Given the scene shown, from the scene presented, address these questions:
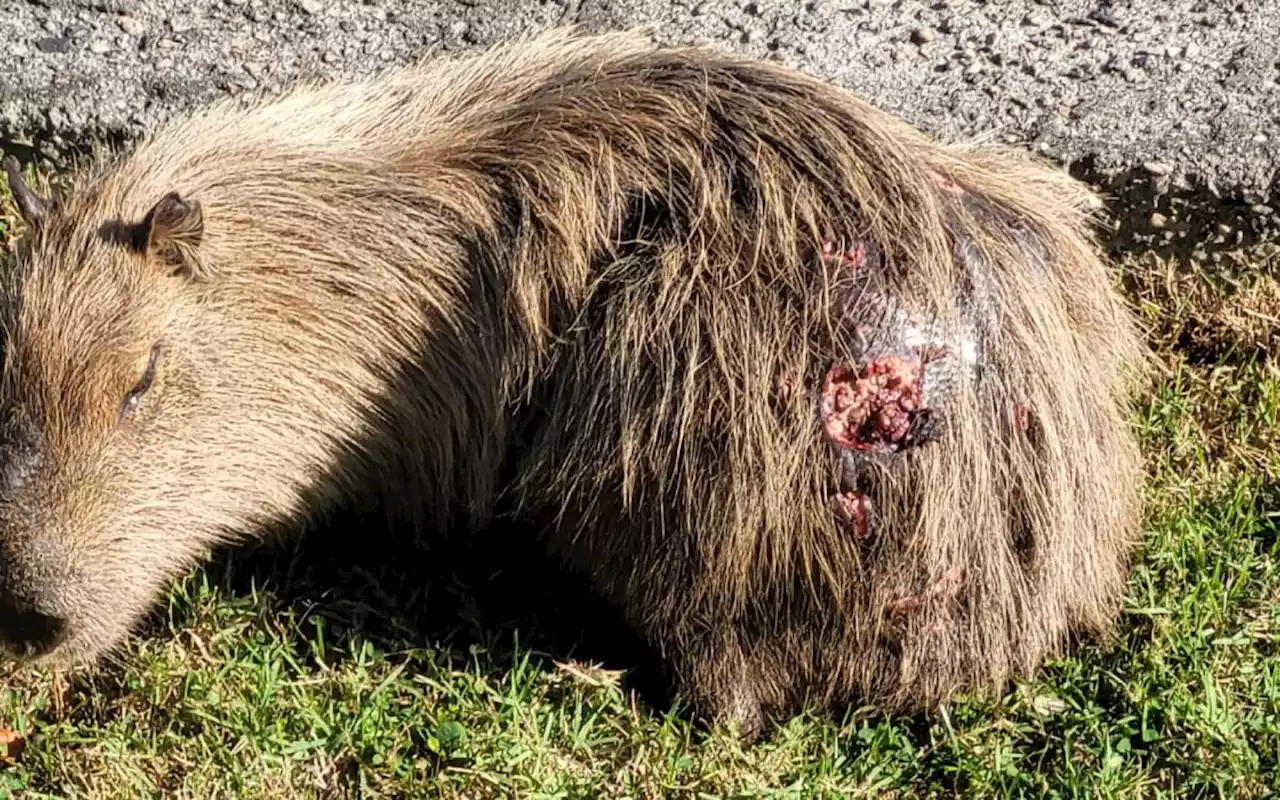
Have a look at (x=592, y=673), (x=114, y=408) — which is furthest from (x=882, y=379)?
(x=114, y=408)

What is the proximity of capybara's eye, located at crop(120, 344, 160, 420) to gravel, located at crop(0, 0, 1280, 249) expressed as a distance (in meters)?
1.47

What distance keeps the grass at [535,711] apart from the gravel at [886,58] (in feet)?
3.08

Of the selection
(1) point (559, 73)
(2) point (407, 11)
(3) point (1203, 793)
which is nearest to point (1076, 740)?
(3) point (1203, 793)

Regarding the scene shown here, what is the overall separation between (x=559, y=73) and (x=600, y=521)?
3.36 feet

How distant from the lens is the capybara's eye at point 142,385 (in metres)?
3.50

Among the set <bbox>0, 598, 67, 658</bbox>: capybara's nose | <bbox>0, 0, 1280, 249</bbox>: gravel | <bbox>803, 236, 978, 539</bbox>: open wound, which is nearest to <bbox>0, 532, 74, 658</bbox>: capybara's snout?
<bbox>0, 598, 67, 658</bbox>: capybara's nose

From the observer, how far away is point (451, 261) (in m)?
3.65

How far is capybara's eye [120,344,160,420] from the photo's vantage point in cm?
350

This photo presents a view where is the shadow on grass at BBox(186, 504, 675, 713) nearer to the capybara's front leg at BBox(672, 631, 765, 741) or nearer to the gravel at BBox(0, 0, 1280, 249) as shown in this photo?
the capybara's front leg at BBox(672, 631, 765, 741)

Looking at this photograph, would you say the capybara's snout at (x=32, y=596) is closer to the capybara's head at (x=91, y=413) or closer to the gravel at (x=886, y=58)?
the capybara's head at (x=91, y=413)

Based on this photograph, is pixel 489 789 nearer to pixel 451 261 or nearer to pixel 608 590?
pixel 608 590

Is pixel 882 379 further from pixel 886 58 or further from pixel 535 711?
pixel 886 58

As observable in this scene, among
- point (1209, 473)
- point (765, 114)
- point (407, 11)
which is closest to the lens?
point (765, 114)

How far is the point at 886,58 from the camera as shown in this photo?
467 centimetres
